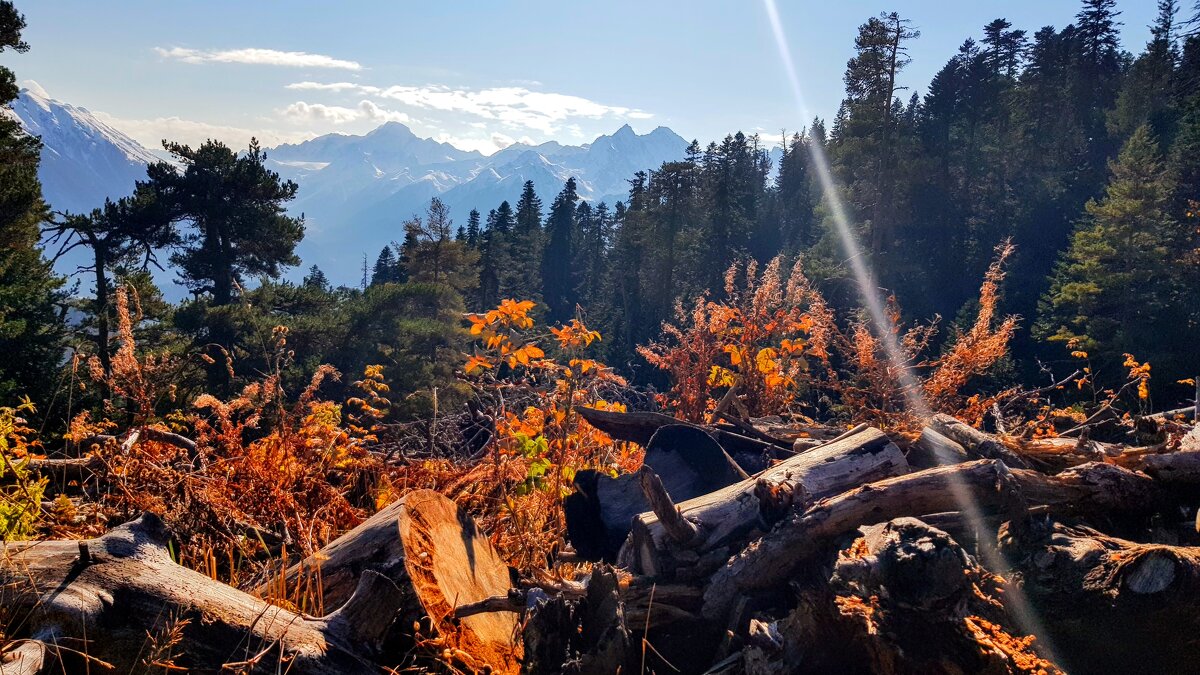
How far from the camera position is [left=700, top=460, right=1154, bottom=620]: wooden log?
235 cm

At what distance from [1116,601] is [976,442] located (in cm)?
108

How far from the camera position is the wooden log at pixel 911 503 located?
2.35m

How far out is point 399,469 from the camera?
12.8 ft

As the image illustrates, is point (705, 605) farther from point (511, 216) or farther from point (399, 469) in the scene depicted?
point (511, 216)

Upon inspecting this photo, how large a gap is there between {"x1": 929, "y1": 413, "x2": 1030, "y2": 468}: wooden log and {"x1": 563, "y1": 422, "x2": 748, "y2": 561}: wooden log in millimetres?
1033

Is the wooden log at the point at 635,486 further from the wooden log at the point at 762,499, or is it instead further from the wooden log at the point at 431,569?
the wooden log at the point at 431,569

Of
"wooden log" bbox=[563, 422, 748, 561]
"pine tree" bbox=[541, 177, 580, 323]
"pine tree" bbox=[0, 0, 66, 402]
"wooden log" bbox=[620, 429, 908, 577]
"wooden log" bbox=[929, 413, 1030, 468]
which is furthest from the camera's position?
"pine tree" bbox=[541, 177, 580, 323]

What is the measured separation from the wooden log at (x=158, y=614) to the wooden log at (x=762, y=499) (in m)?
0.95

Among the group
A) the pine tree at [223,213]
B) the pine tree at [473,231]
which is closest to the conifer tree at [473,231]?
the pine tree at [473,231]

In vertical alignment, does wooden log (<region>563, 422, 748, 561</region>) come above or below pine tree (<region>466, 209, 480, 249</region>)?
below

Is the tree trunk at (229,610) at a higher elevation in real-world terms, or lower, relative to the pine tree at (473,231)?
lower

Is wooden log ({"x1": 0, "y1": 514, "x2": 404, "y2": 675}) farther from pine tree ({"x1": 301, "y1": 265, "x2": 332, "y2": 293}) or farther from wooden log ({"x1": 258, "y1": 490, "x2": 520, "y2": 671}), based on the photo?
pine tree ({"x1": 301, "y1": 265, "x2": 332, "y2": 293})

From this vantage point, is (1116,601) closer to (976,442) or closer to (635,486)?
(976,442)

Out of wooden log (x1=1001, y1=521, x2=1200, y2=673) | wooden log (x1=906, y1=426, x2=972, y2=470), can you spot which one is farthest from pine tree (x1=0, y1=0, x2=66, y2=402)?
wooden log (x1=1001, y1=521, x2=1200, y2=673)
